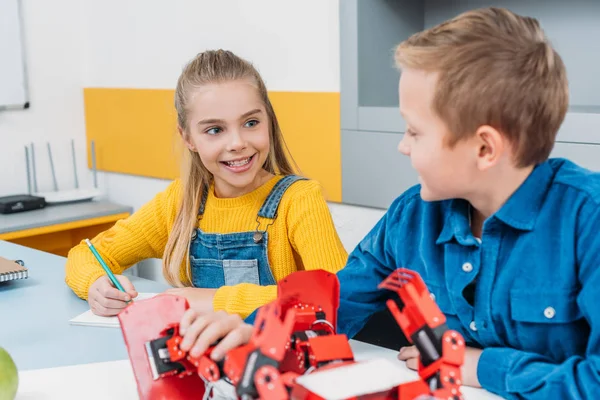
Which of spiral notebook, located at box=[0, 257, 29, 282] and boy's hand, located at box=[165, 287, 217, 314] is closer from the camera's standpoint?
boy's hand, located at box=[165, 287, 217, 314]

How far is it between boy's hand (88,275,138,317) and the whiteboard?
187 cm

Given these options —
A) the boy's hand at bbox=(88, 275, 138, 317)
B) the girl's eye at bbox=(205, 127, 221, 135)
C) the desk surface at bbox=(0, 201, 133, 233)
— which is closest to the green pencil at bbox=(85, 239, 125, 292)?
the boy's hand at bbox=(88, 275, 138, 317)

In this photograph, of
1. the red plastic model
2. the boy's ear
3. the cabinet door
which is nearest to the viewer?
the red plastic model

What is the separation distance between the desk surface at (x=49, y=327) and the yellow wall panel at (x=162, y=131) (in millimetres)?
885

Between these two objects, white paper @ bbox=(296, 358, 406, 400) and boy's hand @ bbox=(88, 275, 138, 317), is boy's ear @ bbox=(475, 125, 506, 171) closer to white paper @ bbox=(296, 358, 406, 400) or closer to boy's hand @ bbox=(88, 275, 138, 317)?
white paper @ bbox=(296, 358, 406, 400)

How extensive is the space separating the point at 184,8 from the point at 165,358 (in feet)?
7.14

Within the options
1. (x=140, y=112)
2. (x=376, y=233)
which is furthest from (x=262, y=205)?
(x=140, y=112)

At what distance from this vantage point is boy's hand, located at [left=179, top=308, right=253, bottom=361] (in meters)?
0.78

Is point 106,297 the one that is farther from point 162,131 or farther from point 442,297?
point 162,131

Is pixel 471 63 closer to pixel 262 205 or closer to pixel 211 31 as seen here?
pixel 262 205

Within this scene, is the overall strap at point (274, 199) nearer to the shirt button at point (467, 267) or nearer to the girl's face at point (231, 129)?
the girl's face at point (231, 129)

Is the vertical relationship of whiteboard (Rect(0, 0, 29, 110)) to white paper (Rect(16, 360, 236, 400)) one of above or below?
above

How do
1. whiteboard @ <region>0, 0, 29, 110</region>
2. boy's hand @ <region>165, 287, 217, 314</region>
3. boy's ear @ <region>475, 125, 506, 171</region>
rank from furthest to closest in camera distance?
whiteboard @ <region>0, 0, 29, 110</region> → boy's hand @ <region>165, 287, 217, 314</region> → boy's ear @ <region>475, 125, 506, 171</region>

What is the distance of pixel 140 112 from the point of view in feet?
9.89
